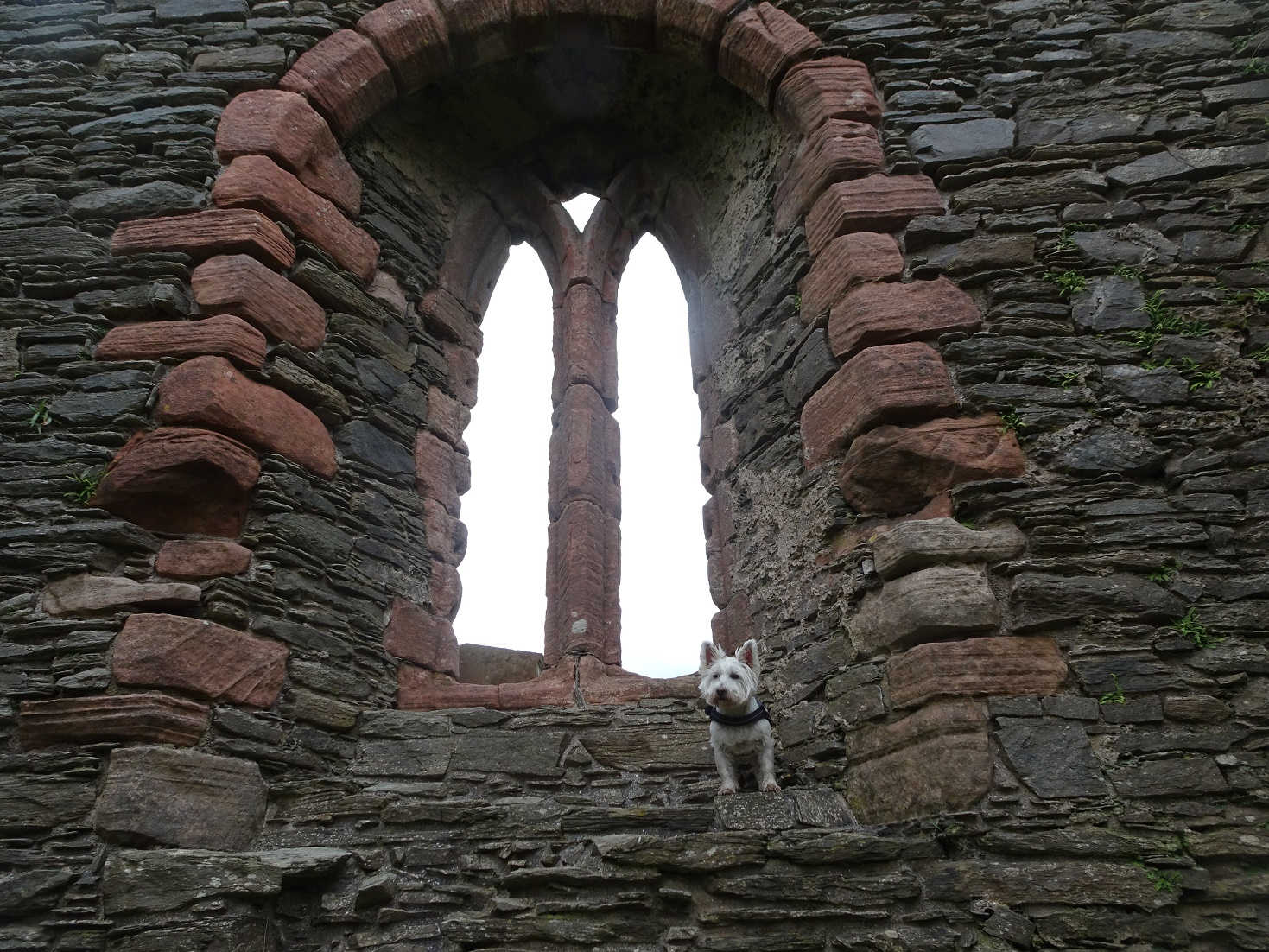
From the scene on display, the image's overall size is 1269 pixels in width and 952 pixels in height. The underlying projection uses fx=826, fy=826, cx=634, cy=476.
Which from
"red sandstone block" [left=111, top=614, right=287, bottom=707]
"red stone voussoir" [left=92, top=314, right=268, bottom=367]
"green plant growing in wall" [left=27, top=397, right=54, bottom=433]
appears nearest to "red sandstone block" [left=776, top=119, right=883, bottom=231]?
"red stone voussoir" [left=92, top=314, right=268, bottom=367]

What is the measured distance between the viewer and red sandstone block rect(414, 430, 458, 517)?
4062 mm

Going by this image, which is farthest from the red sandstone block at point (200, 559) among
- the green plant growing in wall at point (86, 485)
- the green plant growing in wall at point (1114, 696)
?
the green plant growing in wall at point (1114, 696)

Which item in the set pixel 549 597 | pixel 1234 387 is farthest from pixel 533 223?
pixel 1234 387

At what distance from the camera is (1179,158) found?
3391 millimetres

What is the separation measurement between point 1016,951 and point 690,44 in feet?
14.2

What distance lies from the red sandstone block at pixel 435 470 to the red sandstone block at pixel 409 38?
6.37 ft

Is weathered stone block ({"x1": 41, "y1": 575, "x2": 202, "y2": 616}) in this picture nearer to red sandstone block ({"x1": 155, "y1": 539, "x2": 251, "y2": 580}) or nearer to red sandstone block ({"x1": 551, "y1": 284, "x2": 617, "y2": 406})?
red sandstone block ({"x1": 155, "y1": 539, "x2": 251, "y2": 580})

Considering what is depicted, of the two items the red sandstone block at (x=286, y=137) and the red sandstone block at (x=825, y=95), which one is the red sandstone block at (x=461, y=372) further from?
the red sandstone block at (x=825, y=95)

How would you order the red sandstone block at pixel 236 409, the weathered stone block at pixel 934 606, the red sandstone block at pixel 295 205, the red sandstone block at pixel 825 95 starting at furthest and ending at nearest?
1. the red sandstone block at pixel 825 95
2. the red sandstone block at pixel 295 205
3. the red sandstone block at pixel 236 409
4. the weathered stone block at pixel 934 606

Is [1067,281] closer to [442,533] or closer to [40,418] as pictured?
[442,533]

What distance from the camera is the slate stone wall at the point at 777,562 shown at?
2.35 metres

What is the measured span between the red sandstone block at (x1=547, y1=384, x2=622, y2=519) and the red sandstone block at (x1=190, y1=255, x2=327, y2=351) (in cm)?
131

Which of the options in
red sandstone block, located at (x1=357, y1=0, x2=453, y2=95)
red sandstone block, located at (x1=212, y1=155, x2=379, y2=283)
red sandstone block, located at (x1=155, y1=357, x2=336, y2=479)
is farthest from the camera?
red sandstone block, located at (x1=357, y1=0, x2=453, y2=95)

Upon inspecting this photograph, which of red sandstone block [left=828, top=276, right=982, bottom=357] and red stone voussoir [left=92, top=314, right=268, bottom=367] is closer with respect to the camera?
red sandstone block [left=828, top=276, right=982, bottom=357]
